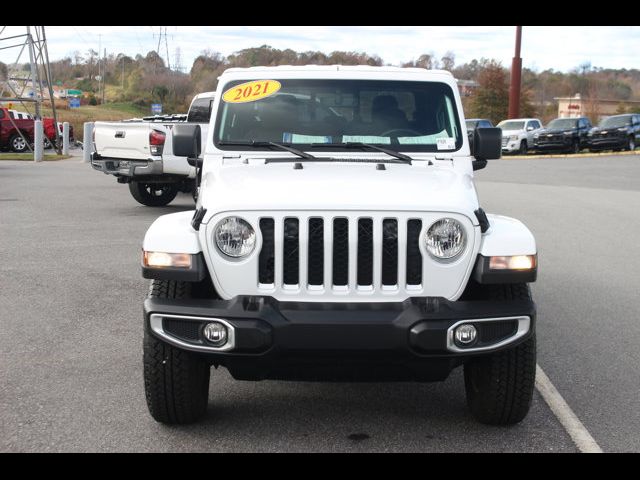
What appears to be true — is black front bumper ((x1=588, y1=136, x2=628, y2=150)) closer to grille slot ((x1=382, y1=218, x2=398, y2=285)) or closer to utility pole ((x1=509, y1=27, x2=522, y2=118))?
utility pole ((x1=509, y1=27, x2=522, y2=118))

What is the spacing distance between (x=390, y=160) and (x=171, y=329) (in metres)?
1.89

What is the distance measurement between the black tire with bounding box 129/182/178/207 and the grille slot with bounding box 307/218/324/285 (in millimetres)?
11941

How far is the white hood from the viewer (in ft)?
14.5

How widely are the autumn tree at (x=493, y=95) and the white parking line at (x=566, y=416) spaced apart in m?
64.3

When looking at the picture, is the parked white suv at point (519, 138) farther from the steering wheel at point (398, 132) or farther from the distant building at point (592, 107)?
the steering wheel at point (398, 132)

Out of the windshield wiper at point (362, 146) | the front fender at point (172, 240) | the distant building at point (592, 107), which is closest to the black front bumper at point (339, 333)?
the front fender at point (172, 240)

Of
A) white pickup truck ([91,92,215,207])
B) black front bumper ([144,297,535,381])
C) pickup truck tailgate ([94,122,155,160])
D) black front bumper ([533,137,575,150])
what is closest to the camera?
black front bumper ([144,297,535,381])

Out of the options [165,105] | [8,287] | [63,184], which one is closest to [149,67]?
[165,105]

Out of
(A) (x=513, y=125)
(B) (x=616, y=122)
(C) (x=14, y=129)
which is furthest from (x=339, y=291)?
(A) (x=513, y=125)

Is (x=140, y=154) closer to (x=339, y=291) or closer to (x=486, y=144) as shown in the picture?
(x=486, y=144)

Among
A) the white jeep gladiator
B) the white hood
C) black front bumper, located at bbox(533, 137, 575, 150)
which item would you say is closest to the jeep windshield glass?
the white hood

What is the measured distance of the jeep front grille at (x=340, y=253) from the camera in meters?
4.36

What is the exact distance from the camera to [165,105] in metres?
104
